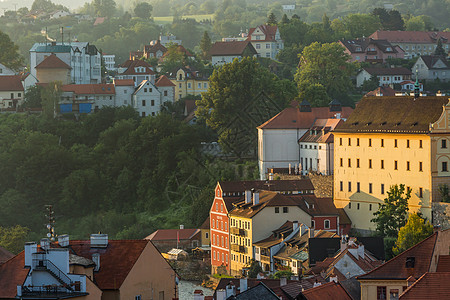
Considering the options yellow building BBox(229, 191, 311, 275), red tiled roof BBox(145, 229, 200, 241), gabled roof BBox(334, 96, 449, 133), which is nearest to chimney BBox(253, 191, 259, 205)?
yellow building BBox(229, 191, 311, 275)

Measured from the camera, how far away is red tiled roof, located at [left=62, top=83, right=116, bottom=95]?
104875 millimetres

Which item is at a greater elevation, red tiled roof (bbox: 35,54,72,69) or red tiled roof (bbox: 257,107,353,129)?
red tiled roof (bbox: 35,54,72,69)

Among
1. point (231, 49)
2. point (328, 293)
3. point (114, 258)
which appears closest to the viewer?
point (114, 258)

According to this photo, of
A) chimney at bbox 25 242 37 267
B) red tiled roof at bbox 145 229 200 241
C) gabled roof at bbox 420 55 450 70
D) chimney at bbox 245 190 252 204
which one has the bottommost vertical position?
red tiled roof at bbox 145 229 200 241

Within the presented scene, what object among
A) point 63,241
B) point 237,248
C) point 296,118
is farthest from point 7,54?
point 63,241

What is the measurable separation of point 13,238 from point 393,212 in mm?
24381

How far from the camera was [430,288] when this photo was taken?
33906mm

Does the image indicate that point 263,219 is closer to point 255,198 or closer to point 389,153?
point 255,198

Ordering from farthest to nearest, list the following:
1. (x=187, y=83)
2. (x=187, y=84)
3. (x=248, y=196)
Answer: (x=187, y=83) → (x=187, y=84) → (x=248, y=196)

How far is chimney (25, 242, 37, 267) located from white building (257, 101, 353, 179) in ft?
166

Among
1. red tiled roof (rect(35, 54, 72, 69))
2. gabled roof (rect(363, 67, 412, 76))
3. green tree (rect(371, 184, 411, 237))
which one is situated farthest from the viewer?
gabled roof (rect(363, 67, 412, 76))

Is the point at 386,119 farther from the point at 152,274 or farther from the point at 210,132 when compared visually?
the point at 152,274

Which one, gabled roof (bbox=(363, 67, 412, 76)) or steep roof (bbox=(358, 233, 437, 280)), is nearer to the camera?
steep roof (bbox=(358, 233, 437, 280))

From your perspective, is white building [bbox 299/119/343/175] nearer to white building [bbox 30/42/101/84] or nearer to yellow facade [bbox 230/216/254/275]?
yellow facade [bbox 230/216/254/275]
